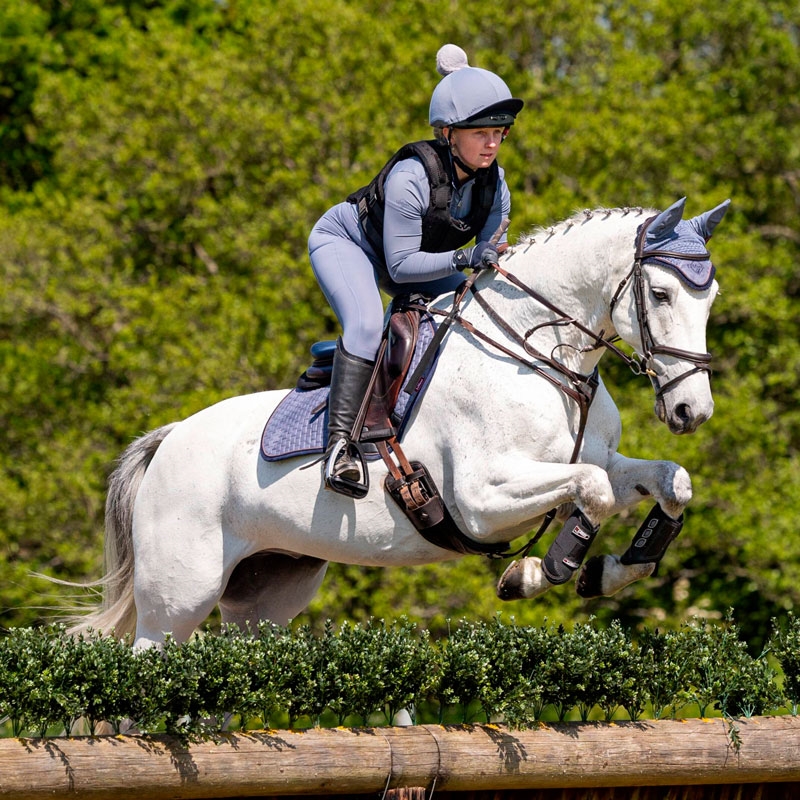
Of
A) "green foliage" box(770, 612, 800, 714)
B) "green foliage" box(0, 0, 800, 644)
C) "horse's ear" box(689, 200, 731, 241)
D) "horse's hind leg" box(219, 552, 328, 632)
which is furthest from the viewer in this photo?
"green foliage" box(0, 0, 800, 644)

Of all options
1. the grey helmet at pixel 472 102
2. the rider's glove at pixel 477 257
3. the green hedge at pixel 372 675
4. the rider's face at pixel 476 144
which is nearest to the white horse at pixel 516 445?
the rider's glove at pixel 477 257

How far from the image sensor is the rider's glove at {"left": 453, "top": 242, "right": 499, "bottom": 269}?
15.9 feet

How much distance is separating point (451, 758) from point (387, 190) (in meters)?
2.05

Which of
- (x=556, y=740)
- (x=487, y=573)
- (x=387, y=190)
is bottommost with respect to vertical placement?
(x=487, y=573)

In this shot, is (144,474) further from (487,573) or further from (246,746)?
(487,573)

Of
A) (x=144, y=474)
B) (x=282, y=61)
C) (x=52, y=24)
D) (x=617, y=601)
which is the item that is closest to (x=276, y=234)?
(x=282, y=61)

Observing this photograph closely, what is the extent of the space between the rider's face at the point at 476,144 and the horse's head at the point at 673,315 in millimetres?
663

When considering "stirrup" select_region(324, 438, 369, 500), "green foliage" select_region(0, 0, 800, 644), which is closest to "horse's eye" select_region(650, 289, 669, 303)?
"stirrup" select_region(324, 438, 369, 500)

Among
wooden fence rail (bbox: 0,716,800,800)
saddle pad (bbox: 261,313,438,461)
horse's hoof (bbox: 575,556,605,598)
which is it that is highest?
saddle pad (bbox: 261,313,438,461)

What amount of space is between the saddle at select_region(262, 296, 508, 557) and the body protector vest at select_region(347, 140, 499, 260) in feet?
1.00

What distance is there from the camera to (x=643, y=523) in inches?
186

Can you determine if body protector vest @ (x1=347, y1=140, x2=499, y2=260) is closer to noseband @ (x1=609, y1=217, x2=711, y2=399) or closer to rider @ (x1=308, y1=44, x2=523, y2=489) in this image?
rider @ (x1=308, y1=44, x2=523, y2=489)

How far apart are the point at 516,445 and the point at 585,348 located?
1.50 ft

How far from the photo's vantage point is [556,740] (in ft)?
15.1
